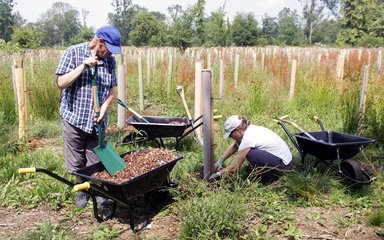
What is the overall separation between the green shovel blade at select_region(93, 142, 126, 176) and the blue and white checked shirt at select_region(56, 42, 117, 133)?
23cm

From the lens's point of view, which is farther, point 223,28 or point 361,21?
point 361,21

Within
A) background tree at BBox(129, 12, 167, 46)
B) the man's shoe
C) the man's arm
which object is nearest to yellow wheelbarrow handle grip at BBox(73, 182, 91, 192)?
the man's arm

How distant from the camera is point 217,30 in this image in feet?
90.9

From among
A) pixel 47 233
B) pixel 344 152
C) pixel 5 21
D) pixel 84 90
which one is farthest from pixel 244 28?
pixel 5 21

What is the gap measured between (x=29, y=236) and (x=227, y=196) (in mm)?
1660

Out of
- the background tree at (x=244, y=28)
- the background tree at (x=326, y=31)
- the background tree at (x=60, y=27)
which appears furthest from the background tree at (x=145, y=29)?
the background tree at (x=60, y=27)

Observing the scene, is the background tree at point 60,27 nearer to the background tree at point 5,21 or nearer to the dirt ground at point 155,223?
the background tree at point 5,21

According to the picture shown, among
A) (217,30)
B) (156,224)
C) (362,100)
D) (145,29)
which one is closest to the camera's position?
(156,224)

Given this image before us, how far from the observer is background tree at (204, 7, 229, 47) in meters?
25.7

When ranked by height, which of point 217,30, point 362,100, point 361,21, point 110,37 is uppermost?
point 361,21

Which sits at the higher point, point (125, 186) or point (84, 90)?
point (84, 90)

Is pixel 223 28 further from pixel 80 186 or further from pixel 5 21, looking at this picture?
pixel 5 21

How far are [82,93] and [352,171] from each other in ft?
9.29

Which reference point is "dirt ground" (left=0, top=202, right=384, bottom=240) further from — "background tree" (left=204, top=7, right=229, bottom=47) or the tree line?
"background tree" (left=204, top=7, right=229, bottom=47)
